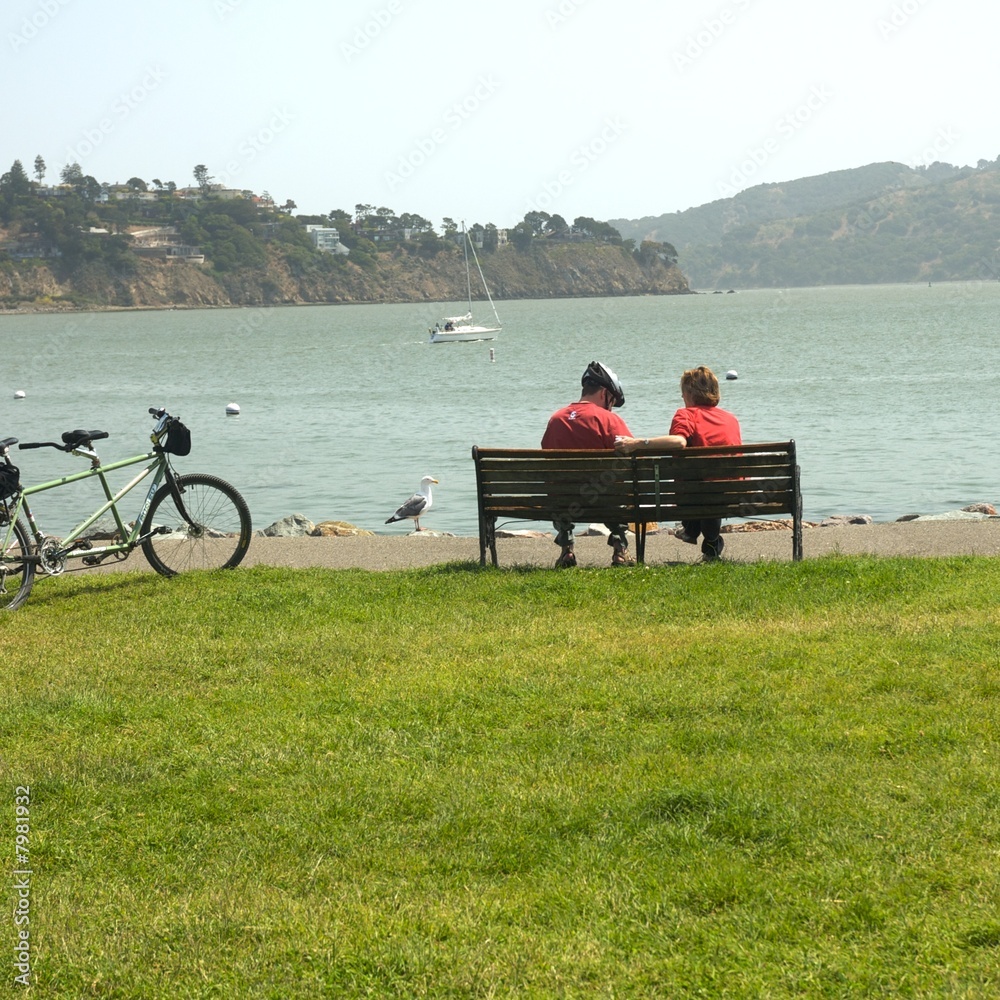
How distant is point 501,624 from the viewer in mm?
7277

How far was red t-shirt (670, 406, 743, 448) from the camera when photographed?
9.26 m

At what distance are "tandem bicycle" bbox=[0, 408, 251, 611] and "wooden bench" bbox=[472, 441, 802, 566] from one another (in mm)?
1967

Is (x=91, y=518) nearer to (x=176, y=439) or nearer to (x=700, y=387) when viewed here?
(x=176, y=439)

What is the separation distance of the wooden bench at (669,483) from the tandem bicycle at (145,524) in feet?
6.45

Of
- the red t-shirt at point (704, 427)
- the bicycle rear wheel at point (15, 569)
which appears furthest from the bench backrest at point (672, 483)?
the bicycle rear wheel at point (15, 569)

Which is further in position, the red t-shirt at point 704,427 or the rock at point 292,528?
the rock at point 292,528

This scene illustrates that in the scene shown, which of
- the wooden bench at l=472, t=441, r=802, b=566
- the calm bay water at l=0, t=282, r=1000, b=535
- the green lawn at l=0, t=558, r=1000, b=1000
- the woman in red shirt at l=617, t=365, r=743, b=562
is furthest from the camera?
the calm bay water at l=0, t=282, r=1000, b=535

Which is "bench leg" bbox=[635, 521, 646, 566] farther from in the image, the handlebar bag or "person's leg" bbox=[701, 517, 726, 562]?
the handlebar bag

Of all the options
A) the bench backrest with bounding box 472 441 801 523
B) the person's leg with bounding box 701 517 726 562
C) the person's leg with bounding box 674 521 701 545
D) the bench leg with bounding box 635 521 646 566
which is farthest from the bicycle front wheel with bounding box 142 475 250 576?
the person's leg with bounding box 701 517 726 562

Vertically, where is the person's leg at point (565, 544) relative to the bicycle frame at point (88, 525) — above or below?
below

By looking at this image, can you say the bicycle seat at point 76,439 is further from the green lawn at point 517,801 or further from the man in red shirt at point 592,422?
the man in red shirt at point 592,422

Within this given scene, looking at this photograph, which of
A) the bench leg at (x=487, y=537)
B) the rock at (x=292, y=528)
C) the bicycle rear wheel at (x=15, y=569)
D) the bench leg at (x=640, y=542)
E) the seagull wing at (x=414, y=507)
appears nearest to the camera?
the bicycle rear wheel at (x=15, y=569)

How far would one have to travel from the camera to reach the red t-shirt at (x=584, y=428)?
9547 millimetres

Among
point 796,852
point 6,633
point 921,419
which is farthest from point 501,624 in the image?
point 921,419
